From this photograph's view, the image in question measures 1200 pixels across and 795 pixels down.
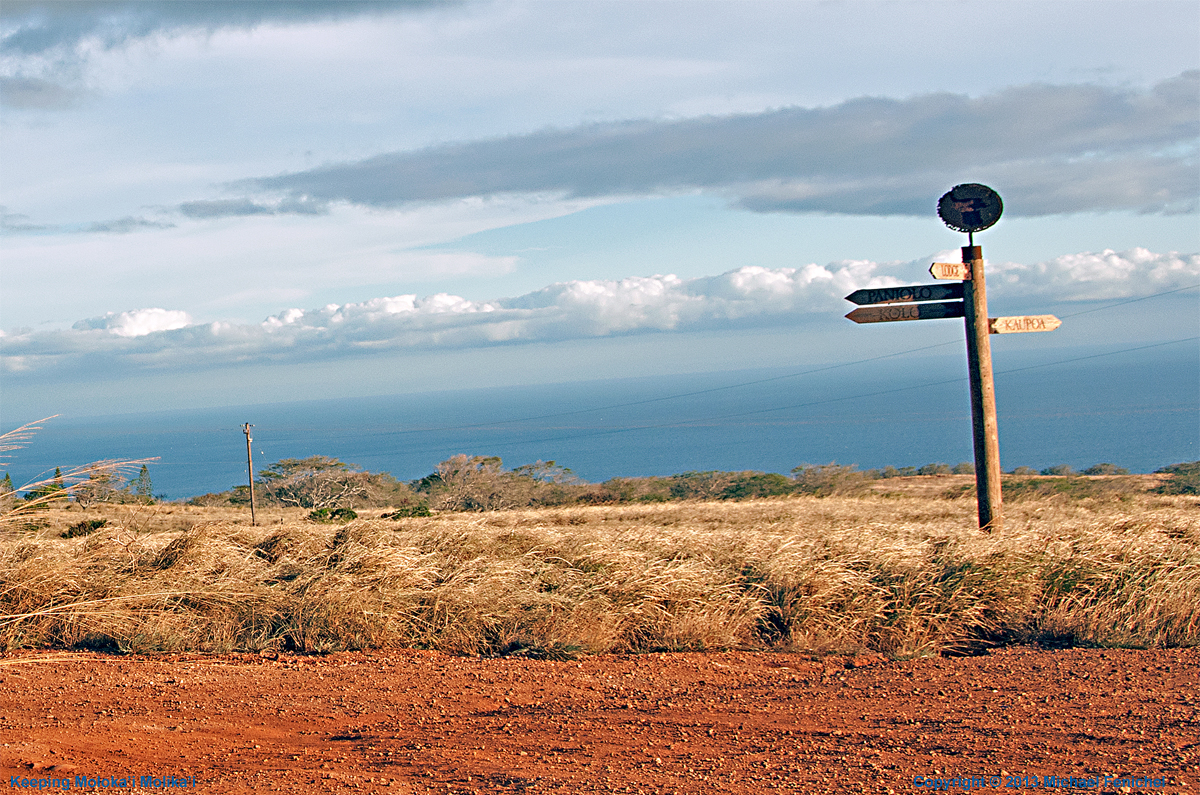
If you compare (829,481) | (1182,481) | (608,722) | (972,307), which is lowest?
(1182,481)

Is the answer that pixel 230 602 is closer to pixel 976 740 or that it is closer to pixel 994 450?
pixel 976 740

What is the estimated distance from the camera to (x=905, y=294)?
370 inches

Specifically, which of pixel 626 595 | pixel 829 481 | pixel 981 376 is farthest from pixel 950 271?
pixel 829 481

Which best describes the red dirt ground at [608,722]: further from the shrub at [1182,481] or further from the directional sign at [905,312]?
the shrub at [1182,481]

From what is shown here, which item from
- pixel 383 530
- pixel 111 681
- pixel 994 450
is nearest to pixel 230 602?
pixel 111 681

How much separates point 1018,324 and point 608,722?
23.6ft

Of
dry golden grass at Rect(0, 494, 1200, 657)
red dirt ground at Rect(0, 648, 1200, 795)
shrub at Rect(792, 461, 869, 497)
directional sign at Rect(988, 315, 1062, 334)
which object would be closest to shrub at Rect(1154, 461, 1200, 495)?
shrub at Rect(792, 461, 869, 497)

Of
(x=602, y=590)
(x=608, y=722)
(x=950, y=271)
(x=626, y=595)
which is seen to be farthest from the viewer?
(x=950, y=271)

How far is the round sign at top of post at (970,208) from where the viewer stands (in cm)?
928

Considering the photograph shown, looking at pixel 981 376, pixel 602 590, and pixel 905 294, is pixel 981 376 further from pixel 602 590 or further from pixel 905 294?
pixel 602 590

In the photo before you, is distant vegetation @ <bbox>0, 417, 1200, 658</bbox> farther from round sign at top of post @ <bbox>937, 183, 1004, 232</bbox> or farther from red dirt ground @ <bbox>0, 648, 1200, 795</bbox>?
round sign at top of post @ <bbox>937, 183, 1004, 232</bbox>

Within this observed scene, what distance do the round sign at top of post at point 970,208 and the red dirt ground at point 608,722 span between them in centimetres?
490

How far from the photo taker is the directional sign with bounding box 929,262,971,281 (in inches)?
349

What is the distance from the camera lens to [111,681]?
5.59m
